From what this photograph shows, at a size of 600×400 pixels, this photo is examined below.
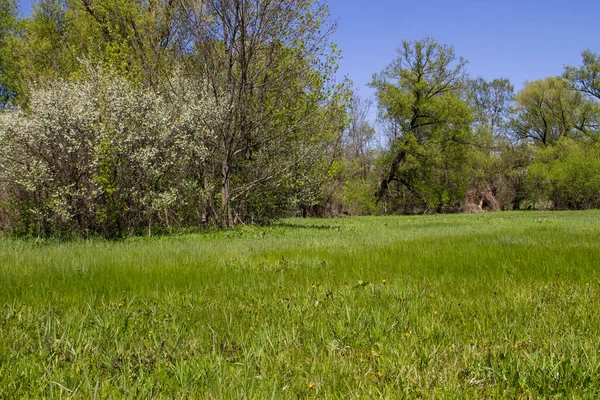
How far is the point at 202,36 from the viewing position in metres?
15.0

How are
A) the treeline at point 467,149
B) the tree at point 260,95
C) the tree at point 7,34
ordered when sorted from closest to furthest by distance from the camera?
1. the tree at point 260,95
2. the tree at point 7,34
3. the treeline at point 467,149

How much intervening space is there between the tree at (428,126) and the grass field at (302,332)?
3864cm

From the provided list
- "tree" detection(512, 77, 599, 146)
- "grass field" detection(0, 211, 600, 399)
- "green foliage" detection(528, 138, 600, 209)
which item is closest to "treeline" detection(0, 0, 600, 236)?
"grass field" detection(0, 211, 600, 399)

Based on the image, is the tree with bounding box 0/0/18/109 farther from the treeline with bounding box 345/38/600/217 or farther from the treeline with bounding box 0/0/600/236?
the treeline with bounding box 345/38/600/217

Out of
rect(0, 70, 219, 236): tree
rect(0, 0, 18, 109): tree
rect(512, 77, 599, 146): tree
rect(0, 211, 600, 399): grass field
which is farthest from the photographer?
rect(512, 77, 599, 146): tree

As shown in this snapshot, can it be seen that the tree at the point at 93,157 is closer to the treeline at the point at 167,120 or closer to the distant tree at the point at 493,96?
the treeline at the point at 167,120

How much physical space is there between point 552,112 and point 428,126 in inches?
885

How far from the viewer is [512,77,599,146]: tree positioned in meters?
53.3

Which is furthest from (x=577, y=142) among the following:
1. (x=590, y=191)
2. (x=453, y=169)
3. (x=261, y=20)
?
(x=261, y=20)

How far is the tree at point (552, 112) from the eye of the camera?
53281 millimetres

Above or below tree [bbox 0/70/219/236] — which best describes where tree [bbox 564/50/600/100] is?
above

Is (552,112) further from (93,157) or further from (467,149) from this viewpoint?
(93,157)

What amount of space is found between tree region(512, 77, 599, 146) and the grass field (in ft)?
189

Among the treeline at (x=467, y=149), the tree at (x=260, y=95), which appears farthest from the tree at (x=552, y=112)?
the tree at (x=260, y=95)
